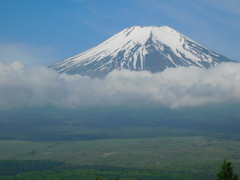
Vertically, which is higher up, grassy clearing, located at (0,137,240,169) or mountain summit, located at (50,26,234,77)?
mountain summit, located at (50,26,234,77)

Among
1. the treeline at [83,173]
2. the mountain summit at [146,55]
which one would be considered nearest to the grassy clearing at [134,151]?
the treeline at [83,173]

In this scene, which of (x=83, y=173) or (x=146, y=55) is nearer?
(x=83, y=173)

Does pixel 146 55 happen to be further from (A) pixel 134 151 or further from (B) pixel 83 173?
(B) pixel 83 173

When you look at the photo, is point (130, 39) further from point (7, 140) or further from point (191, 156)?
point (191, 156)

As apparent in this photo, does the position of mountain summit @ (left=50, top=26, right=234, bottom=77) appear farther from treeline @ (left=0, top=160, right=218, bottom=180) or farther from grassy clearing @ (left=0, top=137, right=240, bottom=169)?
treeline @ (left=0, top=160, right=218, bottom=180)

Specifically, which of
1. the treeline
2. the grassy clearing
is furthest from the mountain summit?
the treeline

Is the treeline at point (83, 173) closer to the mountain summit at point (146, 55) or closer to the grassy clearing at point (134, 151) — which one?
the grassy clearing at point (134, 151)

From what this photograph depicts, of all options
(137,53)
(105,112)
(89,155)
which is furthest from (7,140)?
(137,53)

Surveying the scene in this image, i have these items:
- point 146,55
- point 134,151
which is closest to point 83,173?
point 134,151
